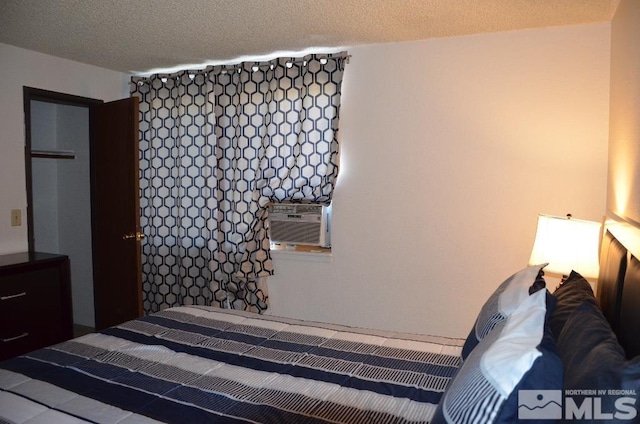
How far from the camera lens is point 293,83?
3.51 metres

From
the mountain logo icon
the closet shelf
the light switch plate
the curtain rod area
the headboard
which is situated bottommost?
the mountain logo icon

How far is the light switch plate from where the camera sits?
135 inches

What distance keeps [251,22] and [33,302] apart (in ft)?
7.40

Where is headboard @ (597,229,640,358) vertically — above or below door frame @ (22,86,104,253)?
below

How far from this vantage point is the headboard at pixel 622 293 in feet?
4.02

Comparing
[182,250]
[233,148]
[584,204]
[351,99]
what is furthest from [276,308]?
[584,204]

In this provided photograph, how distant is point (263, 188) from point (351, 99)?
94 cm

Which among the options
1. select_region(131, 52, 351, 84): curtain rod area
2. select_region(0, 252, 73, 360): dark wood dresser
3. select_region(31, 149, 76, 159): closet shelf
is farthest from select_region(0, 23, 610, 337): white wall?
select_region(0, 252, 73, 360): dark wood dresser

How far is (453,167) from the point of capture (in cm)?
315

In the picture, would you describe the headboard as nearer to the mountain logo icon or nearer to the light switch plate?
the mountain logo icon

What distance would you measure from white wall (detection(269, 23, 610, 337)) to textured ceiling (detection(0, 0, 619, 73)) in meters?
0.20

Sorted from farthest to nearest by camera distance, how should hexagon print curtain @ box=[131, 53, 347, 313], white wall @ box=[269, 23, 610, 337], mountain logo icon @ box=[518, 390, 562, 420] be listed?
hexagon print curtain @ box=[131, 53, 347, 313], white wall @ box=[269, 23, 610, 337], mountain logo icon @ box=[518, 390, 562, 420]

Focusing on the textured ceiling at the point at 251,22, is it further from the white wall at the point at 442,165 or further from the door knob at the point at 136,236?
the door knob at the point at 136,236

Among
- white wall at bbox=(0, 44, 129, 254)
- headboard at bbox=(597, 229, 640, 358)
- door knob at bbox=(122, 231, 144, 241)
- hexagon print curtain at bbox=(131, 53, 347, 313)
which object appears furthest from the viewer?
door knob at bbox=(122, 231, 144, 241)
